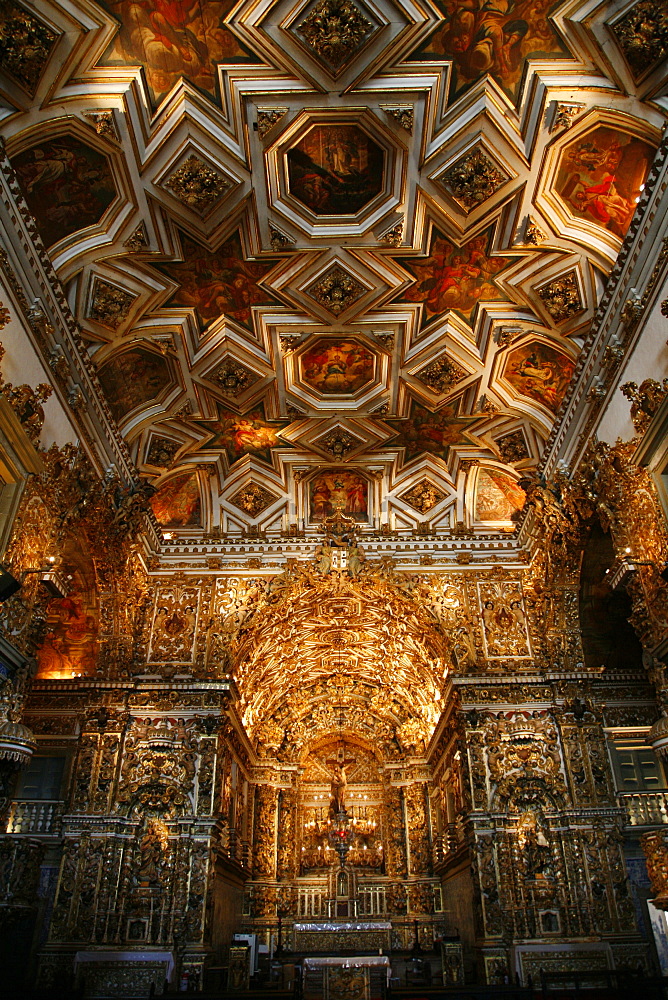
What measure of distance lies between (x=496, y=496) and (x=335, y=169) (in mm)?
9672

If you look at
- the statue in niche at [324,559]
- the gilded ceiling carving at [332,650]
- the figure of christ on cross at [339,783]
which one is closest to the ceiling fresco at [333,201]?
the statue in niche at [324,559]

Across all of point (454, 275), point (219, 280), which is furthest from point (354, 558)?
point (219, 280)

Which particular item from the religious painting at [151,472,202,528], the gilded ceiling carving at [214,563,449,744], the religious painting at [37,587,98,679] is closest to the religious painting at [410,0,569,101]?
the religious painting at [151,472,202,528]

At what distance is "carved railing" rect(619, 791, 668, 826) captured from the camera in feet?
49.4

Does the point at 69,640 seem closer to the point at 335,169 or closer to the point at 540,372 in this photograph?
the point at 335,169

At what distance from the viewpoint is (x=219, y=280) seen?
13.9 metres

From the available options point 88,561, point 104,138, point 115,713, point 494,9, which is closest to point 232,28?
point 104,138

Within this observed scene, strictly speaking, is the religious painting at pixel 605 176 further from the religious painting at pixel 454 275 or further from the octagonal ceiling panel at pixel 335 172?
the octagonal ceiling panel at pixel 335 172

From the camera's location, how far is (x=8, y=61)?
9.76 m

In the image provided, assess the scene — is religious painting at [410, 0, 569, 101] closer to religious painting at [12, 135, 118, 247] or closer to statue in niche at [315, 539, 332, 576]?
religious painting at [12, 135, 118, 247]

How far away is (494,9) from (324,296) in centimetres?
552

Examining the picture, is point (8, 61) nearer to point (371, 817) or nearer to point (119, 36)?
point (119, 36)

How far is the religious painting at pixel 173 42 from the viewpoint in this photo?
397 inches

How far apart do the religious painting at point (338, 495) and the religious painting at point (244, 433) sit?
1.68 meters
